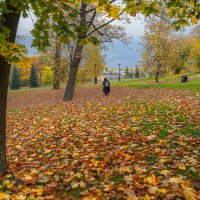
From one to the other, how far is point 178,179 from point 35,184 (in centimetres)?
288

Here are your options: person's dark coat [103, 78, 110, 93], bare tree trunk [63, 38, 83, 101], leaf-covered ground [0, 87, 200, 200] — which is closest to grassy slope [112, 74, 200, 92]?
person's dark coat [103, 78, 110, 93]

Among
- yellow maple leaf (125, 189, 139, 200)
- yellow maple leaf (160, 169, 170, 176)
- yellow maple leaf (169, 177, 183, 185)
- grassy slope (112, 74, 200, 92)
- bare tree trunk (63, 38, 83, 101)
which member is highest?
bare tree trunk (63, 38, 83, 101)

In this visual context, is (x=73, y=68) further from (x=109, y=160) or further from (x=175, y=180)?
(x=175, y=180)

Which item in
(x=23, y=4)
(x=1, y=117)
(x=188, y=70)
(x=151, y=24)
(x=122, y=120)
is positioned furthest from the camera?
(x=188, y=70)

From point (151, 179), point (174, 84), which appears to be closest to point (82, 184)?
point (151, 179)

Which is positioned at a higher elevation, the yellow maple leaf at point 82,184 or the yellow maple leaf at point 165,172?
the yellow maple leaf at point 165,172

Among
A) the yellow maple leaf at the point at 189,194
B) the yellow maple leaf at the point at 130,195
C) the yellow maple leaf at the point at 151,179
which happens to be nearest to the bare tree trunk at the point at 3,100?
the yellow maple leaf at the point at 130,195

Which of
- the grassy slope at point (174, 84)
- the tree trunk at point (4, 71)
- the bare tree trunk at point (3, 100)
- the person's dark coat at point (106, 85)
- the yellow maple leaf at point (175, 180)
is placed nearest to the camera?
the yellow maple leaf at point (175, 180)

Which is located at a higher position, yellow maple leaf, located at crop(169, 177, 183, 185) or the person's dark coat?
the person's dark coat

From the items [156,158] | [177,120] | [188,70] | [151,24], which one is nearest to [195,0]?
[156,158]

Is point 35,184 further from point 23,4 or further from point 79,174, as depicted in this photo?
point 23,4

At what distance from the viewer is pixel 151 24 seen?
37.1 metres

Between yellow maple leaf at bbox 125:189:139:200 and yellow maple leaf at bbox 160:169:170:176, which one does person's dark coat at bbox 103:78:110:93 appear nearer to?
yellow maple leaf at bbox 160:169:170:176

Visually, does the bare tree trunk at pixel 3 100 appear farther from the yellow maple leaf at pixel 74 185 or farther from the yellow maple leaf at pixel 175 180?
the yellow maple leaf at pixel 175 180
